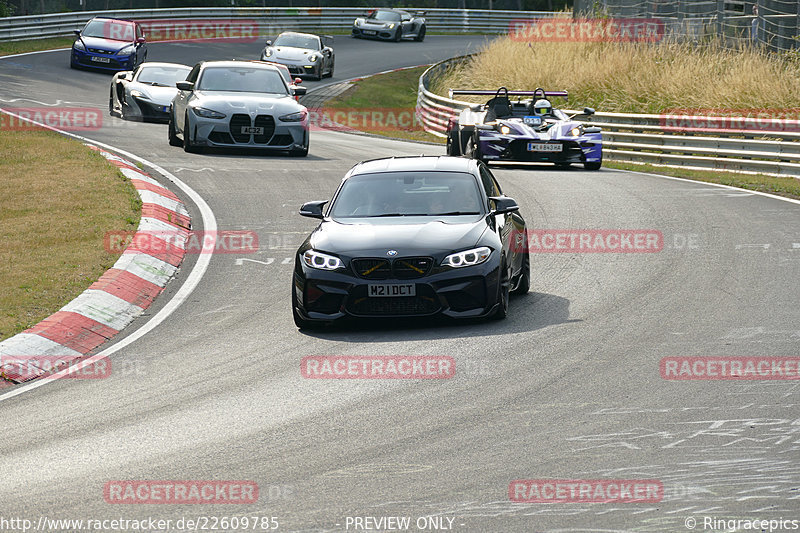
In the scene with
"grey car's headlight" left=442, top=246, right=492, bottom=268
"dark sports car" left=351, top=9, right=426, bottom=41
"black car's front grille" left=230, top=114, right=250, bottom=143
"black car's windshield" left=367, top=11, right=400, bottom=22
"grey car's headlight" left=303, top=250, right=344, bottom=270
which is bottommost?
"dark sports car" left=351, top=9, right=426, bottom=41

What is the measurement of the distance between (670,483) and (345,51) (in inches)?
1788

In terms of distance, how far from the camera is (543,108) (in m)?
22.2

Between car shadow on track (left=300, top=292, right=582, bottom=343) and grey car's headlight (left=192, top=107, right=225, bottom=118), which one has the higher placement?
car shadow on track (left=300, top=292, right=582, bottom=343)

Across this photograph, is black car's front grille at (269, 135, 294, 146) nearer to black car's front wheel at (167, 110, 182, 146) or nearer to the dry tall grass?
black car's front wheel at (167, 110, 182, 146)

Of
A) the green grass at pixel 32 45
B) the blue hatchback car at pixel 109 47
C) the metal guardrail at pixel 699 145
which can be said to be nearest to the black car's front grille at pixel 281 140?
the metal guardrail at pixel 699 145

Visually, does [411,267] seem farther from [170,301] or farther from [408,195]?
[170,301]

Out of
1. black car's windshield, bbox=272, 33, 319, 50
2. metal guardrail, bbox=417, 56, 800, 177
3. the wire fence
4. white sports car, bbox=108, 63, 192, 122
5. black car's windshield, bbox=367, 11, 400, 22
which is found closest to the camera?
metal guardrail, bbox=417, 56, 800, 177

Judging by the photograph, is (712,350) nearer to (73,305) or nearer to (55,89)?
(73,305)

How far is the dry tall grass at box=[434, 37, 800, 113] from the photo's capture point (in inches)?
1028

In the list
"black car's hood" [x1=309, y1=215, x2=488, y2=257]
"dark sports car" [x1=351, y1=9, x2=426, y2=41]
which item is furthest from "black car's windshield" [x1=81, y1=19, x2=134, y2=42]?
"black car's hood" [x1=309, y1=215, x2=488, y2=257]

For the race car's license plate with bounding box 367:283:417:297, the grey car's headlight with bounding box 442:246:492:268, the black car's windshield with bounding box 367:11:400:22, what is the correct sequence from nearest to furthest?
the race car's license plate with bounding box 367:283:417:297
the grey car's headlight with bounding box 442:246:492:268
the black car's windshield with bounding box 367:11:400:22

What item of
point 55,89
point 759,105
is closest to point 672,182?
point 759,105

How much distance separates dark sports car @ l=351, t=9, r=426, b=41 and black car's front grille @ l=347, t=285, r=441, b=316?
1814 inches

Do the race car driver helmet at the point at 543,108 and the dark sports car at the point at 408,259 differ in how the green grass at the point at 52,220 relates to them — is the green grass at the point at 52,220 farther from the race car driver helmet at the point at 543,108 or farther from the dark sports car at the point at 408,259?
the race car driver helmet at the point at 543,108
